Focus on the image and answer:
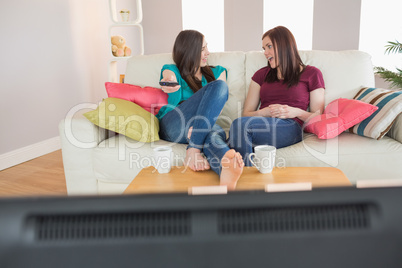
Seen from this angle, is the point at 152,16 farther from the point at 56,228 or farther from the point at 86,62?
the point at 56,228

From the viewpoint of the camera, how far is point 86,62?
416cm

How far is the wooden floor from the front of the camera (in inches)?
100.0

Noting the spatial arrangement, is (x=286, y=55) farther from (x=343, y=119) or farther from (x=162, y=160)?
(x=162, y=160)

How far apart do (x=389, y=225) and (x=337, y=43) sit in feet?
16.6

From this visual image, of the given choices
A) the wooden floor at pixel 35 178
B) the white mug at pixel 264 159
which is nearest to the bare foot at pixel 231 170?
the white mug at pixel 264 159

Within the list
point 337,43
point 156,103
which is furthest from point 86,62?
point 337,43

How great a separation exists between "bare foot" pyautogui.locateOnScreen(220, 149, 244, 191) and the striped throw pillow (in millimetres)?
915

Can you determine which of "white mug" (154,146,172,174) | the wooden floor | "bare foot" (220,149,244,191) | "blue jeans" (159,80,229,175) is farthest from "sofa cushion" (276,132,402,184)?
the wooden floor

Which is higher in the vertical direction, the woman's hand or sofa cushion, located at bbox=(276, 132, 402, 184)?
the woman's hand

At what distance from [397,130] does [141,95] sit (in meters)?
1.48

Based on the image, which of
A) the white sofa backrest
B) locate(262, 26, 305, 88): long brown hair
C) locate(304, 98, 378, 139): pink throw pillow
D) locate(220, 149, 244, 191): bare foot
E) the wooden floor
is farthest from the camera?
the wooden floor

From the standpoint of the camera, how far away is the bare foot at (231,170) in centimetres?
138

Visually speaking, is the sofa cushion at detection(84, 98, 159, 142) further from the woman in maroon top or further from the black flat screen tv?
the black flat screen tv

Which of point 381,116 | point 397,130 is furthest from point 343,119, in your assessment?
point 397,130
